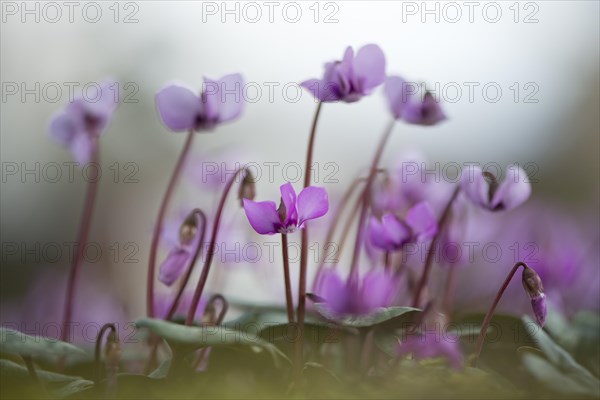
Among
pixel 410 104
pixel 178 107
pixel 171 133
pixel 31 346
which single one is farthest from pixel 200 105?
pixel 171 133

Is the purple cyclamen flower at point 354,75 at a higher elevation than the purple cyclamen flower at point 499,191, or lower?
higher

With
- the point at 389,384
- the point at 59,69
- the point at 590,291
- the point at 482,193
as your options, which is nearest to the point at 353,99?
the point at 482,193

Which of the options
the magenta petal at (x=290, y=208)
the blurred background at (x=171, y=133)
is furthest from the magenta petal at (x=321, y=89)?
the blurred background at (x=171, y=133)

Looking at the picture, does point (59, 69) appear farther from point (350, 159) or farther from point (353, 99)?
point (353, 99)

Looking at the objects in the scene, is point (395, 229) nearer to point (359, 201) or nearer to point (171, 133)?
point (359, 201)

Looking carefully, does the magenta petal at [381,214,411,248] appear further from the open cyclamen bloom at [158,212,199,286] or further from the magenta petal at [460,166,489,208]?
the open cyclamen bloom at [158,212,199,286]

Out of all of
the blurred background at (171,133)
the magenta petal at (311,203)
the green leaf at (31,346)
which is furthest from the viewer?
the blurred background at (171,133)

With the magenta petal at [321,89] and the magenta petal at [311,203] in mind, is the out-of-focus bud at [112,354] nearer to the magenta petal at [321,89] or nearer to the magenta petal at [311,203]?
the magenta petal at [311,203]

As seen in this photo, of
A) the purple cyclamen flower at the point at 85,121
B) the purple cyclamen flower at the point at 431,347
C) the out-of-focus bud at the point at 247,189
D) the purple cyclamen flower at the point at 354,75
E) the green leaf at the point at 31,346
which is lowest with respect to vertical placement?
the purple cyclamen flower at the point at 431,347
